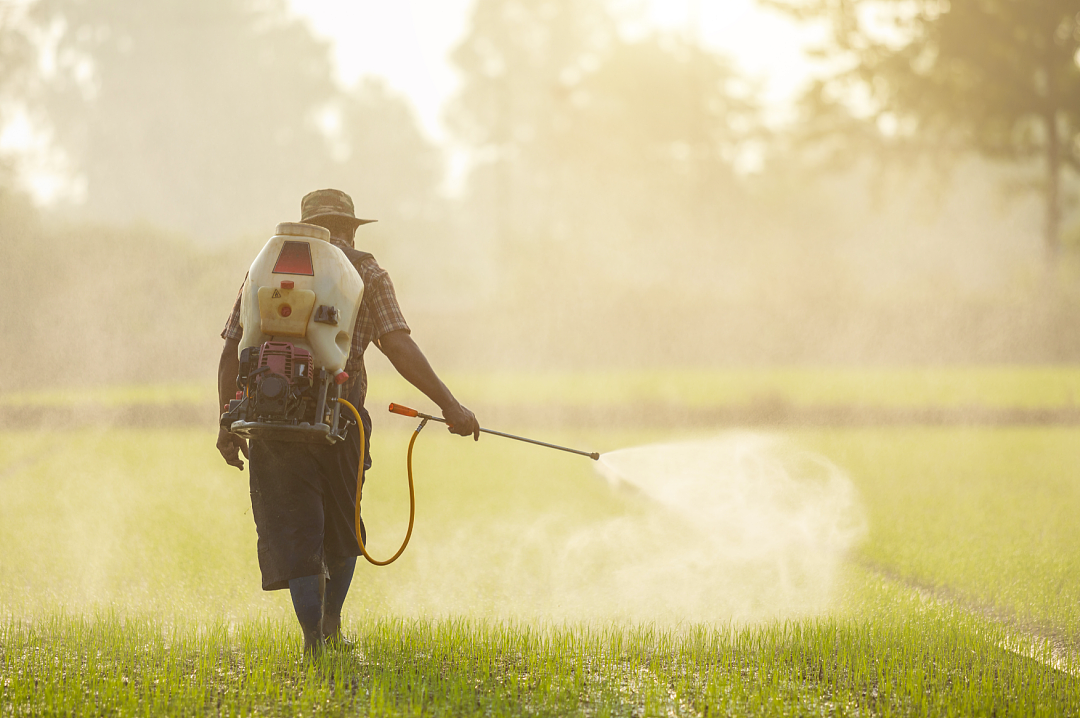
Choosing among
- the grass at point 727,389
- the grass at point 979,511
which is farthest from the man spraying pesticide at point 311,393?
the grass at point 727,389

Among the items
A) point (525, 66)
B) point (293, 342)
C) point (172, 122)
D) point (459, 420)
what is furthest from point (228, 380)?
point (172, 122)

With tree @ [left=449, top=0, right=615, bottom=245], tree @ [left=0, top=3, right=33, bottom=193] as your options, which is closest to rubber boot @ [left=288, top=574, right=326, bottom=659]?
tree @ [left=0, top=3, right=33, bottom=193]

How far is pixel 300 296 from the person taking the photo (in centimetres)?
370

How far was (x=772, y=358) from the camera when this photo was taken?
2442cm

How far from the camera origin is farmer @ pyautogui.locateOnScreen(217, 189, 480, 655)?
12.8 feet

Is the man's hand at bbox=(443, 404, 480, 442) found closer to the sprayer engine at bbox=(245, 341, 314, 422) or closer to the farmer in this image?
the farmer

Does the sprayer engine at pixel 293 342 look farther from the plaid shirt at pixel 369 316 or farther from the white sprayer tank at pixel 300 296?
the plaid shirt at pixel 369 316

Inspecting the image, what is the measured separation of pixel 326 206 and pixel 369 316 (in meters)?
0.50

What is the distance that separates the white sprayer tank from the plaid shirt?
0.81ft

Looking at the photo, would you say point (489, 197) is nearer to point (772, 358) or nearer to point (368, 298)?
point (772, 358)

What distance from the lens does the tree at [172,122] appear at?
38.3 metres

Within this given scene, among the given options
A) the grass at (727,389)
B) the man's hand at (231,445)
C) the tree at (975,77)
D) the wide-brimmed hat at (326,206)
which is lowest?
the man's hand at (231,445)

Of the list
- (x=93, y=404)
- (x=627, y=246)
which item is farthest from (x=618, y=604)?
(x=627, y=246)

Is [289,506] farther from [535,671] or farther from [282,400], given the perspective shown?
[535,671]
